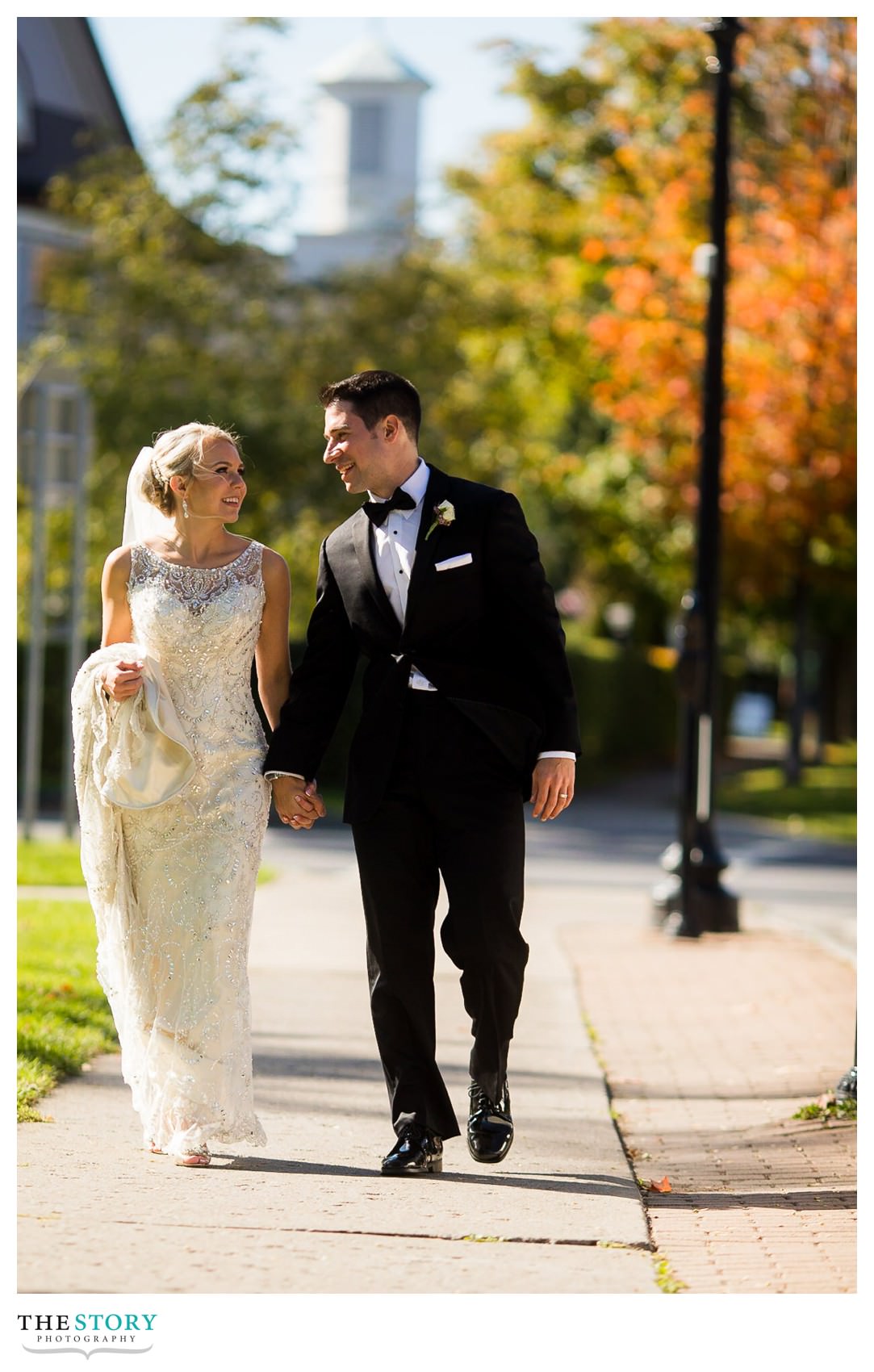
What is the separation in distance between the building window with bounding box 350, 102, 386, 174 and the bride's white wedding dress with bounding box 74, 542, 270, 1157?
56.0 meters

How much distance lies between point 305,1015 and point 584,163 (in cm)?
1989

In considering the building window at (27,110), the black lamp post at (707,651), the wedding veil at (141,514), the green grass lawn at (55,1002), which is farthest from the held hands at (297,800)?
the building window at (27,110)

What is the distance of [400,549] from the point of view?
18.3 feet

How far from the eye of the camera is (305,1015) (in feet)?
28.5

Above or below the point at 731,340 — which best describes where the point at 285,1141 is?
below

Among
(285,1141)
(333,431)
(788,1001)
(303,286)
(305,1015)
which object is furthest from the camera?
(303,286)

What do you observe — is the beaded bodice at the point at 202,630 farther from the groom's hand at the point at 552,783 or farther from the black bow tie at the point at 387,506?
the groom's hand at the point at 552,783

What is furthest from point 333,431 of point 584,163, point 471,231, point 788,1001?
point 471,231

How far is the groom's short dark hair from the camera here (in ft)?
18.1

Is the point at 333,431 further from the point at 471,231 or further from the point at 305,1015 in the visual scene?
the point at 471,231

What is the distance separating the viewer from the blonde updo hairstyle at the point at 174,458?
566 cm

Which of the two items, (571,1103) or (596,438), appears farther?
(596,438)

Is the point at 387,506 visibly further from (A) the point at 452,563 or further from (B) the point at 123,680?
Answer: (B) the point at 123,680
